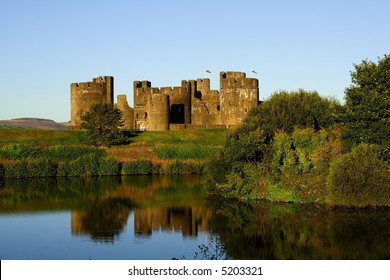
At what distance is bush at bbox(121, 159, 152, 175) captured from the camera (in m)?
58.0

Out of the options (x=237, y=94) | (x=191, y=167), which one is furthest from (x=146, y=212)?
(x=237, y=94)

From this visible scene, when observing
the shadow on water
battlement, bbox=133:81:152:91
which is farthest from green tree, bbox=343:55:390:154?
battlement, bbox=133:81:152:91

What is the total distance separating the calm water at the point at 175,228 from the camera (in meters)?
24.8

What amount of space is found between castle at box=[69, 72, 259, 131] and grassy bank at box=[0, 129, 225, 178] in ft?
19.9

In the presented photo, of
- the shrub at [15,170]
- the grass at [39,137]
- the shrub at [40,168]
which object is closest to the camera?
the shrub at [15,170]

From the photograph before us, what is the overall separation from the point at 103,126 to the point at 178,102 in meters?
13.4

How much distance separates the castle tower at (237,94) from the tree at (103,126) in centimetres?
1338

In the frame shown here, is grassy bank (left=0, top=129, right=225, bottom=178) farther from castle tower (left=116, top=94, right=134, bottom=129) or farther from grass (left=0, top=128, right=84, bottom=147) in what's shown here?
castle tower (left=116, top=94, right=134, bottom=129)

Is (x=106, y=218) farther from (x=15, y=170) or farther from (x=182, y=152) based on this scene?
(x=182, y=152)

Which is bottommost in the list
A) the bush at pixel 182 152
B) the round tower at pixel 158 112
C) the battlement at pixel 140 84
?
the bush at pixel 182 152

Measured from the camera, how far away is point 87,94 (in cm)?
7525

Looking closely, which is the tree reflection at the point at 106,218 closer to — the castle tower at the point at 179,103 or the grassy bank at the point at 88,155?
the grassy bank at the point at 88,155


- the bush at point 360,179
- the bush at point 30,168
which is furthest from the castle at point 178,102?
the bush at point 360,179

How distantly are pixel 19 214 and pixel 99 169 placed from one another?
22.6 m
